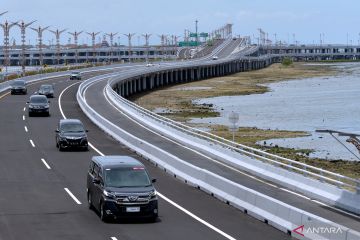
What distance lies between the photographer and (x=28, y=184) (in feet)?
102

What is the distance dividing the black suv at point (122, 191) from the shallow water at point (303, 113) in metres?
32.6

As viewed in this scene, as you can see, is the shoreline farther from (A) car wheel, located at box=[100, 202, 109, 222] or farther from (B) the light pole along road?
(A) car wheel, located at box=[100, 202, 109, 222]

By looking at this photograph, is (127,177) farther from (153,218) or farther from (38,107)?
(38,107)

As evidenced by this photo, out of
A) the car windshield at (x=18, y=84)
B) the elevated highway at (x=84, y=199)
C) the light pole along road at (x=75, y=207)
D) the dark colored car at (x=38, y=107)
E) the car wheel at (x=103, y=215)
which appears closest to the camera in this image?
the light pole along road at (x=75, y=207)

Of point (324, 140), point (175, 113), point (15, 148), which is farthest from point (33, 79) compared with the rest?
point (15, 148)

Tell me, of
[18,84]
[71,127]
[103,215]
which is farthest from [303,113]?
[103,215]

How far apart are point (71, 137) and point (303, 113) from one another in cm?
5921

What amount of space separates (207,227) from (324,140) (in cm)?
4470

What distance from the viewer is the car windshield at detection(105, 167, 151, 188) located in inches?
912

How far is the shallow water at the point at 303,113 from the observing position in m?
62.2

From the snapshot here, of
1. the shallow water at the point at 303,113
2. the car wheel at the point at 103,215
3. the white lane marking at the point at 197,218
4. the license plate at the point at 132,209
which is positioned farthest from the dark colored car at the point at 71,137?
the license plate at the point at 132,209

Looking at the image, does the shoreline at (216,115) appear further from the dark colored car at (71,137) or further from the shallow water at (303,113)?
the dark colored car at (71,137)

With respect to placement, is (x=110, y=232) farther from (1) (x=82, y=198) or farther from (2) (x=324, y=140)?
(2) (x=324, y=140)

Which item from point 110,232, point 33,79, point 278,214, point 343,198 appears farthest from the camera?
point 33,79
